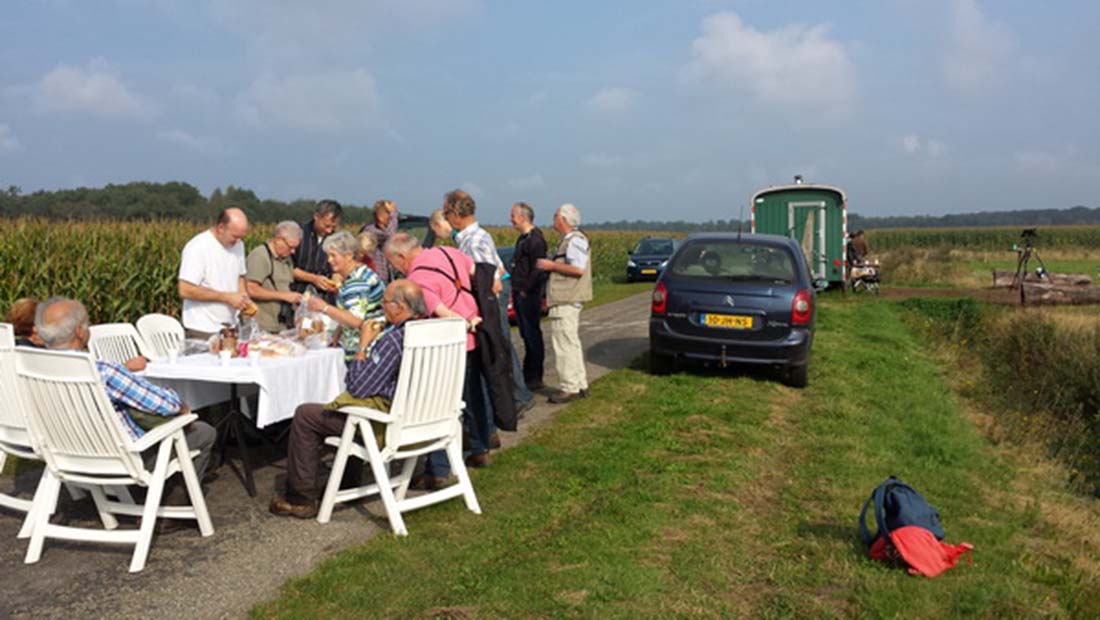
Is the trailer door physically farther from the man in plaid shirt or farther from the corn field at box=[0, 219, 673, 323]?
the man in plaid shirt

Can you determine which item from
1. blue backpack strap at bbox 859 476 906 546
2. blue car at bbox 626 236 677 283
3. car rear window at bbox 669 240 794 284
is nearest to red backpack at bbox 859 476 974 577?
blue backpack strap at bbox 859 476 906 546

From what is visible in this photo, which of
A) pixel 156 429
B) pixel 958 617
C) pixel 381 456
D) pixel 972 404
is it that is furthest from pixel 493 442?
pixel 972 404

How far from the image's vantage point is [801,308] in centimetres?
919

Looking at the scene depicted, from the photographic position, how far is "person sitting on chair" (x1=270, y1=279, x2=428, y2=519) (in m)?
5.13

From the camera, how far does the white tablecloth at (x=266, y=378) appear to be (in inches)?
204

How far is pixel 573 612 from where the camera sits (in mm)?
3955

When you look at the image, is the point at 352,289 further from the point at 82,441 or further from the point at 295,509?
the point at 82,441

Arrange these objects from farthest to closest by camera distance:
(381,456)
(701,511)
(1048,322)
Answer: (1048,322), (701,511), (381,456)

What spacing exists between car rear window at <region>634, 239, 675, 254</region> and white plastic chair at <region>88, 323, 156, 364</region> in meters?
25.3

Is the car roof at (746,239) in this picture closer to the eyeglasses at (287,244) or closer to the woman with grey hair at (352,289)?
the eyeglasses at (287,244)

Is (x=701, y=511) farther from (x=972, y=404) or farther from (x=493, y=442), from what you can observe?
(x=972, y=404)

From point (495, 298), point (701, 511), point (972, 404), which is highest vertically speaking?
point (495, 298)

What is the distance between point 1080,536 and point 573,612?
13.8ft

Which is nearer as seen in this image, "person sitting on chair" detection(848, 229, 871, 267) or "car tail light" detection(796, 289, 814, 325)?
"car tail light" detection(796, 289, 814, 325)
